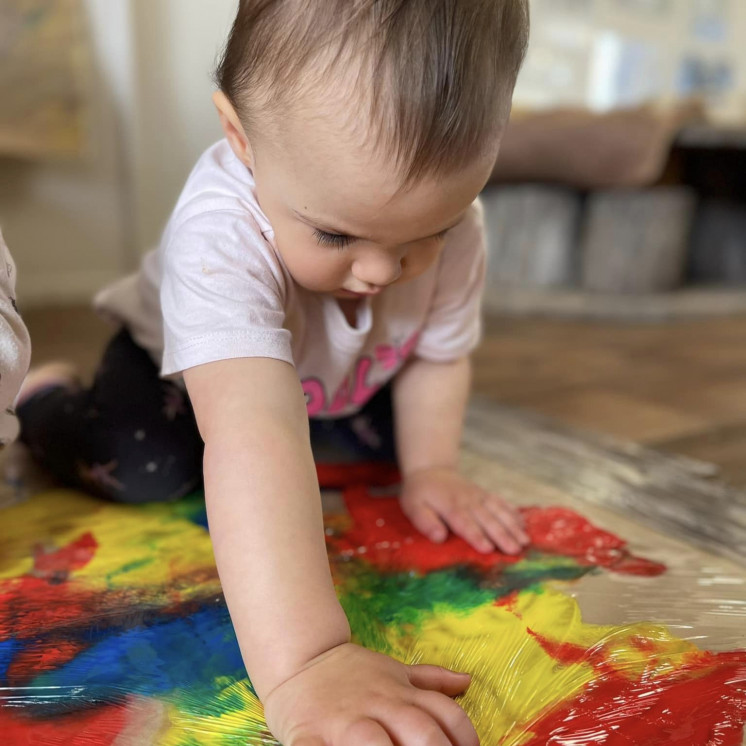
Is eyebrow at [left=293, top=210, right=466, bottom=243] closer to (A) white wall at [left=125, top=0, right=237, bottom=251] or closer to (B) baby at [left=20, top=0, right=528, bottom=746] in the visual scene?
(B) baby at [left=20, top=0, right=528, bottom=746]

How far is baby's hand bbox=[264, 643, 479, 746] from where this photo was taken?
0.37m

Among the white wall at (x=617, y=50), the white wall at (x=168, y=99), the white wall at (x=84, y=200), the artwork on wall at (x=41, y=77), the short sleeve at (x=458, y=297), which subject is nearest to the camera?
the short sleeve at (x=458, y=297)

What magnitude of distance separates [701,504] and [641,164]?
145 cm

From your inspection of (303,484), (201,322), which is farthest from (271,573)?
(201,322)

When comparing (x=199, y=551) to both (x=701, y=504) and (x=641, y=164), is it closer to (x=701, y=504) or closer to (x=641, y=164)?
(x=701, y=504)

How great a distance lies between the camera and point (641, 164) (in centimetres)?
199

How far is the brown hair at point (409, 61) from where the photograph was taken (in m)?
0.43

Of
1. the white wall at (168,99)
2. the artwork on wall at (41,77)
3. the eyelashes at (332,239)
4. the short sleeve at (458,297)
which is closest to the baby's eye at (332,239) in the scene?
the eyelashes at (332,239)

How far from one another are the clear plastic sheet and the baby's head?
0.23 m

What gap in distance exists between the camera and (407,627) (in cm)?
51

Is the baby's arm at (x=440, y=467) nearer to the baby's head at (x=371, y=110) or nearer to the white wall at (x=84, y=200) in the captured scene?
the baby's head at (x=371, y=110)

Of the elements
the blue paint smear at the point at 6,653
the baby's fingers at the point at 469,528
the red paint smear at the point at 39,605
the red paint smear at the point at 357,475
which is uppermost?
the blue paint smear at the point at 6,653

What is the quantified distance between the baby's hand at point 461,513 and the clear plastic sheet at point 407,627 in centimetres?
1

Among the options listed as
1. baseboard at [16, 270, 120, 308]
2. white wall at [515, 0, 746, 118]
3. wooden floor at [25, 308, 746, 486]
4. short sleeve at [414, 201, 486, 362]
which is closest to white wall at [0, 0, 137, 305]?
baseboard at [16, 270, 120, 308]
